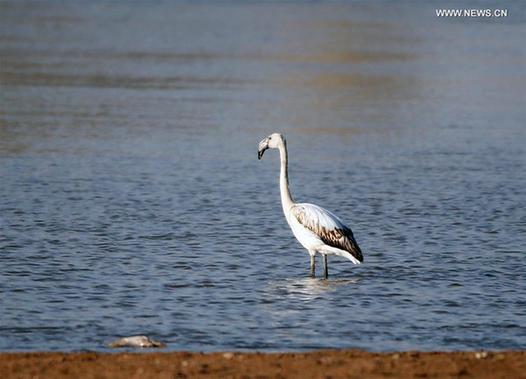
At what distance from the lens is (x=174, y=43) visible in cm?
5597

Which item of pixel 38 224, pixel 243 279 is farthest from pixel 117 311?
pixel 38 224

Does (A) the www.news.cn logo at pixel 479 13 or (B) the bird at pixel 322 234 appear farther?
(A) the www.news.cn logo at pixel 479 13

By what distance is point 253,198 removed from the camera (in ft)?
67.7

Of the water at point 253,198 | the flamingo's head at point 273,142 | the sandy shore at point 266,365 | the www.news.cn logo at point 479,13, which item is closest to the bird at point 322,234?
the water at point 253,198

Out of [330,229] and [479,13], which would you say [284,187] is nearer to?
[330,229]

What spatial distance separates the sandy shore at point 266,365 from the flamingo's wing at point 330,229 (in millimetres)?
4416

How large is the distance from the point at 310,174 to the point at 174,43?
33.5 meters

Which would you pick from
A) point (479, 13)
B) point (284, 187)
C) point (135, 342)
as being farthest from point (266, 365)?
point (479, 13)

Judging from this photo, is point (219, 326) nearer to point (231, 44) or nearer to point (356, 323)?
point (356, 323)

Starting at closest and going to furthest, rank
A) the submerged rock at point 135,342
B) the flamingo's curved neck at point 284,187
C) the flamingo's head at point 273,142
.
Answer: the submerged rock at point 135,342 < the flamingo's curved neck at point 284,187 < the flamingo's head at point 273,142

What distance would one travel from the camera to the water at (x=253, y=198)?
41.3 feet

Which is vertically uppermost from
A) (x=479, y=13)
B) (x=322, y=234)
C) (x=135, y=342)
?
(x=479, y=13)

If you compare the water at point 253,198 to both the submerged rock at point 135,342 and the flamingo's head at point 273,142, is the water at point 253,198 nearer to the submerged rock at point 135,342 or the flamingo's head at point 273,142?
the submerged rock at point 135,342

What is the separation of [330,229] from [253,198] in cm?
590
